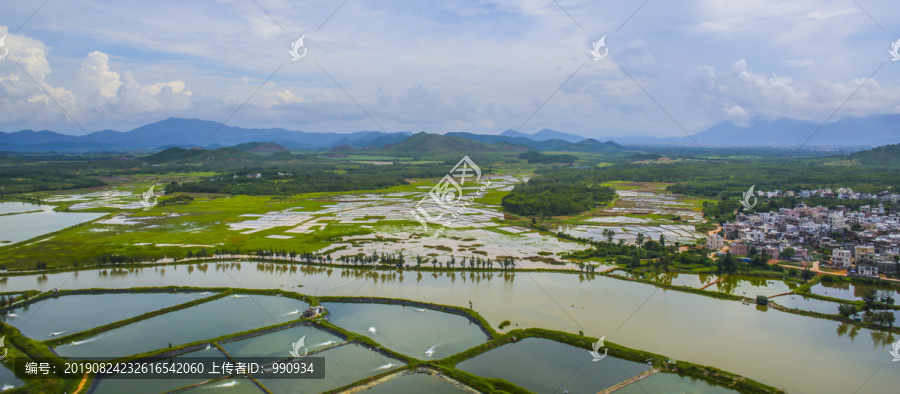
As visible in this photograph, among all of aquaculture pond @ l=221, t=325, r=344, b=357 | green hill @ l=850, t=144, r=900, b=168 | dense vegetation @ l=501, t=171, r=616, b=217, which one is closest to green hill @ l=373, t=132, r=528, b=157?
green hill @ l=850, t=144, r=900, b=168

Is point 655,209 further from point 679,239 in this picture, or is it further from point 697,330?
point 697,330

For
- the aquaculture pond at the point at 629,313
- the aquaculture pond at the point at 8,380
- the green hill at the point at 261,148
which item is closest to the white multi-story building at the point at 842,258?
the aquaculture pond at the point at 629,313

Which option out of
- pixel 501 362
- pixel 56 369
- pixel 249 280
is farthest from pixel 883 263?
pixel 56 369

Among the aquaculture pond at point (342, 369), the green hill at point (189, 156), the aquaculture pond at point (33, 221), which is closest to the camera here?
the aquaculture pond at point (342, 369)

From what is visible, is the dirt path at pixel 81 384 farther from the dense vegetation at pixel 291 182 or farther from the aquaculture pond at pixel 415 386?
the dense vegetation at pixel 291 182

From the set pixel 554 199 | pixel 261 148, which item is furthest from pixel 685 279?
pixel 261 148

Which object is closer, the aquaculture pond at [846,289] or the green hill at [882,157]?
the aquaculture pond at [846,289]
